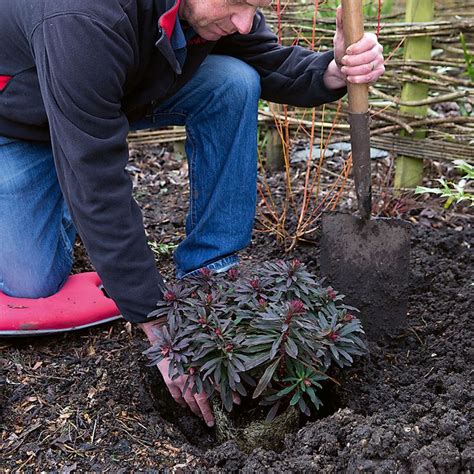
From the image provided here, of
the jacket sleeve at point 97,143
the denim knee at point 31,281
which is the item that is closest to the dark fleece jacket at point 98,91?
the jacket sleeve at point 97,143

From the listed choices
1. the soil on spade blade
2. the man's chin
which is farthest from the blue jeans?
the man's chin

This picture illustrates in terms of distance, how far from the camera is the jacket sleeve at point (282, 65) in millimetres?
2357

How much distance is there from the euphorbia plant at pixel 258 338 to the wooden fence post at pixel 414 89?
5.17ft

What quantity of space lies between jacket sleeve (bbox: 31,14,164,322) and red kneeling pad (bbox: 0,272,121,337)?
0.56m

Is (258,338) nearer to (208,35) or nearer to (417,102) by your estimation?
(208,35)

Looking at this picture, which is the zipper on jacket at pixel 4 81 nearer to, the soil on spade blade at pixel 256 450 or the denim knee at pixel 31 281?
the denim knee at pixel 31 281

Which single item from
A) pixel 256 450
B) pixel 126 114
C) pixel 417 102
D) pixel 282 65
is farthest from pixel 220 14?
pixel 417 102

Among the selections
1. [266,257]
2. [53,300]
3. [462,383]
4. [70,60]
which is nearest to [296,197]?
[266,257]

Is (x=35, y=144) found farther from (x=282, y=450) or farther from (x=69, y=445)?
(x=282, y=450)

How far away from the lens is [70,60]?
1645mm

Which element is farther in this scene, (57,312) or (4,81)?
(57,312)

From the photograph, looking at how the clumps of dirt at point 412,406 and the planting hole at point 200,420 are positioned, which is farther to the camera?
the planting hole at point 200,420

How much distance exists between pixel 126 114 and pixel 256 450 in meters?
1.11

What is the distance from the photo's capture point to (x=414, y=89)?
326cm
